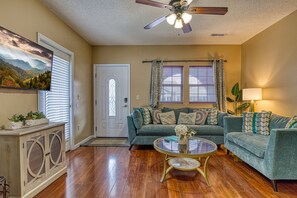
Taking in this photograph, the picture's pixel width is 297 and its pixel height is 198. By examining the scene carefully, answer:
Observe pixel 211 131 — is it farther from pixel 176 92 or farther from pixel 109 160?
pixel 109 160

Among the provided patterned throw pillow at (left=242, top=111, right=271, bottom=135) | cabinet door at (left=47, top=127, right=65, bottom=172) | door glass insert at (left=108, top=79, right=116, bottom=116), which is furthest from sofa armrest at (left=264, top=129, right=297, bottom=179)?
door glass insert at (left=108, top=79, right=116, bottom=116)

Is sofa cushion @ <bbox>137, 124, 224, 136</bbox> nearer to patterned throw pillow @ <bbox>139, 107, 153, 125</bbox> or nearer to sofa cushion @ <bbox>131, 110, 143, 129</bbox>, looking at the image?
sofa cushion @ <bbox>131, 110, 143, 129</bbox>

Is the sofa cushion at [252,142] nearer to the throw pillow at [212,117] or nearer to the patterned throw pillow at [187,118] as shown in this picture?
the throw pillow at [212,117]

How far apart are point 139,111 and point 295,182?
295 cm

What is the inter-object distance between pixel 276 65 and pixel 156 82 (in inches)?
107

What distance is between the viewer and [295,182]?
2537mm

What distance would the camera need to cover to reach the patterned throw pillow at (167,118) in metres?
4.45

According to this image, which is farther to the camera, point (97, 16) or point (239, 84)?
point (239, 84)

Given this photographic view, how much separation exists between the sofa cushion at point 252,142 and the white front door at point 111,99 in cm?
295

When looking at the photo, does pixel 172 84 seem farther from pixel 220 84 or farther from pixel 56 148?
pixel 56 148

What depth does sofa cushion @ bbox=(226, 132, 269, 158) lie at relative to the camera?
8.20ft

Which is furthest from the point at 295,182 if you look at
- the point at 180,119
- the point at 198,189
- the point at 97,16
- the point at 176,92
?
the point at 97,16

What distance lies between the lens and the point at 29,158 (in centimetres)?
206

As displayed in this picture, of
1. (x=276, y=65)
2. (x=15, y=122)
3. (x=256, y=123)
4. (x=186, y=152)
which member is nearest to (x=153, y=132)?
(x=186, y=152)
